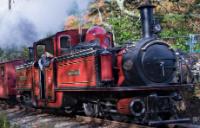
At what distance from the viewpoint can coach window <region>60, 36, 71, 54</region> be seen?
42.9 ft

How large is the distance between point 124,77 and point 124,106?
2.42 ft

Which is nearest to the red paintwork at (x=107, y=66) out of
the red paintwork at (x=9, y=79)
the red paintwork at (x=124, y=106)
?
the red paintwork at (x=124, y=106)

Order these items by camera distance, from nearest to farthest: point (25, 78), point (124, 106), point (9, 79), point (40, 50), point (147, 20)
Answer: point (124, 106), point (147, 20), point (40, 50), point (25, 78), point (9, 79)

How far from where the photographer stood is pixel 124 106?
10.1m

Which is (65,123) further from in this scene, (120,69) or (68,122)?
(120,69)

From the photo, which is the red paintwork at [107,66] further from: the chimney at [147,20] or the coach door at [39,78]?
the coach door at [39,78]

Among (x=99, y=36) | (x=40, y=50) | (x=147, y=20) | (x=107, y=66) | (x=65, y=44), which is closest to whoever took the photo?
(x=107, y=66)

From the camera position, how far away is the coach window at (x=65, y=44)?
42.9 feet

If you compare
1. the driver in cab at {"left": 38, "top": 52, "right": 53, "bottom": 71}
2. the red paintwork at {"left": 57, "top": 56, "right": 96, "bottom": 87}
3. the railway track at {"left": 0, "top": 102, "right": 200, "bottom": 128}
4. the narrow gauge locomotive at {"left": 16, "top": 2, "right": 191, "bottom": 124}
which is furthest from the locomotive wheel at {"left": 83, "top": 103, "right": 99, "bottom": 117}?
the driver in cab at {"left": 38, "top": 52, "right": 53, "bottom": 71}

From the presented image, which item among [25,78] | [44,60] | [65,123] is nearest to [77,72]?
[65,123]

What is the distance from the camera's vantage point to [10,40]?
67.5 feet

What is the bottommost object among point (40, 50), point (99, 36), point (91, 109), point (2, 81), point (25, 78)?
point (91, 109)

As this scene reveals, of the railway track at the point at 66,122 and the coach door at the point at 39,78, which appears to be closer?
the railway track at the point at 66,122

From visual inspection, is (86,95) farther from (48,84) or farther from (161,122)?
(161,122)
